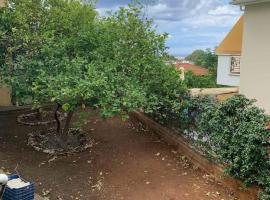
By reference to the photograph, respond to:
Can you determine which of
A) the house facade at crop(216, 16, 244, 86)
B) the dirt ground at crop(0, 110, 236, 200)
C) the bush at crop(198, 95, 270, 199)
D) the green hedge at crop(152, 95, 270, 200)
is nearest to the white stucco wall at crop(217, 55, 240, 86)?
the house facade at crop(216, 16, 244, 86)

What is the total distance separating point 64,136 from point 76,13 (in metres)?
2.85

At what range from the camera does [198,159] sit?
25.1 ft

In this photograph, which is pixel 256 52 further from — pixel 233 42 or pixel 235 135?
pixel 233 42

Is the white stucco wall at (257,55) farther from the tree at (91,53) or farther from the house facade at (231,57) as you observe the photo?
the house facade at (231,57)

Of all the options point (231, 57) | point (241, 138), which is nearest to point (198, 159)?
point (241, 138)

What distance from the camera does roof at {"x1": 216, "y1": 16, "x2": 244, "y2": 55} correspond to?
63.5 ft

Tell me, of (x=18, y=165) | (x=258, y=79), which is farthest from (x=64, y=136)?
(x=258, y=79)

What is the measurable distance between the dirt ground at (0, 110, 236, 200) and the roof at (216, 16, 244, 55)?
11788mm

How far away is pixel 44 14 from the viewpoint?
8180mm

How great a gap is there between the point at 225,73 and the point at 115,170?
586 inches

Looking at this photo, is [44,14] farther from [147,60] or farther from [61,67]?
[147,60]

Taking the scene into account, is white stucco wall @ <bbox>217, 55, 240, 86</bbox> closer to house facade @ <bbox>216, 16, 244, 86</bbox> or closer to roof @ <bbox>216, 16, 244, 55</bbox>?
house facade @ <bbox>216, 16, 244, 86</bbox>

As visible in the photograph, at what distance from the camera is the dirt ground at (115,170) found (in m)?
6.48

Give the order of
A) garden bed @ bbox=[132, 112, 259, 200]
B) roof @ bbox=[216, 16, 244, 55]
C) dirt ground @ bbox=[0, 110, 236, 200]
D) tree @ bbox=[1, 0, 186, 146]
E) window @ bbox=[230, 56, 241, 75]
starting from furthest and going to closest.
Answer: window @ bbox=[230, 56, 241, 75] → roof @ bbox=[216, 16, 244, 55] → tree @ bbox=[1, 0, 186, 146] → dirt ground @ bbox=[0, 110, 236, 200] → garden bed @ bbox=[132, 112, 259, 200]
